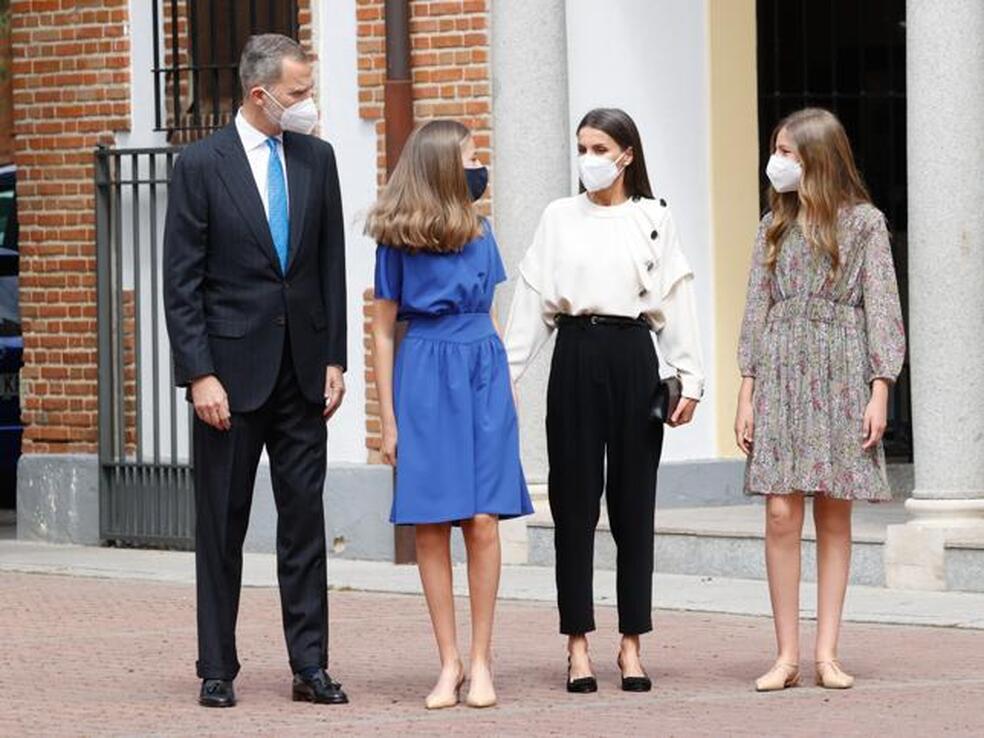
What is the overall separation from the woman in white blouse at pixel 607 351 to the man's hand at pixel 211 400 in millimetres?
923

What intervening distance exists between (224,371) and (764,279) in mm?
1734

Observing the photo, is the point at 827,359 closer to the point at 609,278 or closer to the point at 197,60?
the point at 609,278

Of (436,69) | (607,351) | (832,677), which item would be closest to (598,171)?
(607,351)

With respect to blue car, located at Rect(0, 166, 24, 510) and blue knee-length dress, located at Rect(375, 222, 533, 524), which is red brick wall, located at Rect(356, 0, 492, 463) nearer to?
blue car, located at Rect(0, 166, 24, 510)

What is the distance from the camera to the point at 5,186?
1809 cm

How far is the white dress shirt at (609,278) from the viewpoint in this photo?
842 cm

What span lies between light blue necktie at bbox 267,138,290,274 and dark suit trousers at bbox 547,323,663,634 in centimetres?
94

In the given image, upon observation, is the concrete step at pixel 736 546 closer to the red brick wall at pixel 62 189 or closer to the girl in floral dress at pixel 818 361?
the girl in floral dress at pixel 818 361

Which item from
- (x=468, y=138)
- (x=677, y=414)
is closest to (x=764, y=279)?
(x=677, y=414)

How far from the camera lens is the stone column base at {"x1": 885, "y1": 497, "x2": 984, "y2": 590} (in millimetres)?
11070

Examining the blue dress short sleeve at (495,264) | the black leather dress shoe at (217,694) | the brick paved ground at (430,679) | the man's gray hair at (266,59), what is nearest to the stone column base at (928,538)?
the brick paved ground at (430,679)

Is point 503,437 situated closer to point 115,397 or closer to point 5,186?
point 115,397

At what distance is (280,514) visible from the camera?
8414 mm

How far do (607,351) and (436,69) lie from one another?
4602mm
